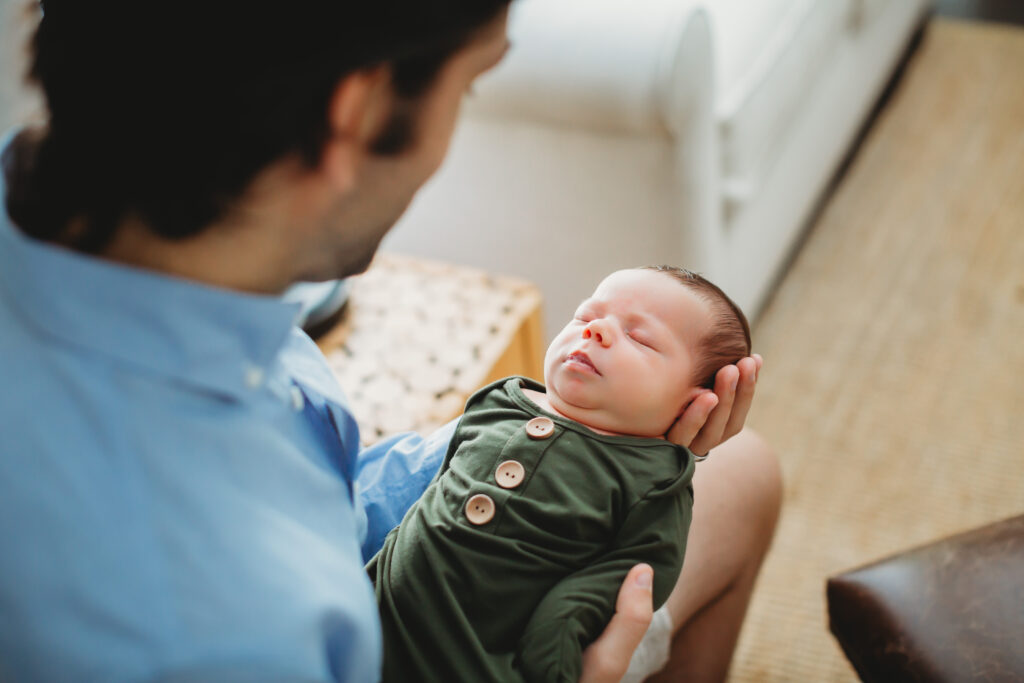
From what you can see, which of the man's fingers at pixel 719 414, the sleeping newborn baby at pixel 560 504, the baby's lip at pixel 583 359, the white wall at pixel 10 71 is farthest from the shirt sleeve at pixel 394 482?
the white wall at pixel 10 71

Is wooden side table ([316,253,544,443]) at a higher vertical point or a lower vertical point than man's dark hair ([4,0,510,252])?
lower

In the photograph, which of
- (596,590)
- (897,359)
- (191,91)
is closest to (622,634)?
(596,590)

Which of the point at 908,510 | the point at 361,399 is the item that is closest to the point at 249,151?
the point at 361,399

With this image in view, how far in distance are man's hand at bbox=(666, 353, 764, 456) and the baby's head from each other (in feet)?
0.08

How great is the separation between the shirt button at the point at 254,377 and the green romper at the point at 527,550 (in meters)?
0.23

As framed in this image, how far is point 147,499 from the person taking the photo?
56cm

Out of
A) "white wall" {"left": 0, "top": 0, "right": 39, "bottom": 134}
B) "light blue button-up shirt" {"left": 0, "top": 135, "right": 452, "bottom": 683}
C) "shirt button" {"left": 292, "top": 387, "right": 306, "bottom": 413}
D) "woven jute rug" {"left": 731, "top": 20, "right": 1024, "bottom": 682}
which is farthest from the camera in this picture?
"woven jute rug" {"left": 731, "top": 20, "right": 1024, "bottom": 682}

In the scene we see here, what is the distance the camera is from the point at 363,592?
0.65m

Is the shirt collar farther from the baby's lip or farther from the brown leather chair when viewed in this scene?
the brown leather chair

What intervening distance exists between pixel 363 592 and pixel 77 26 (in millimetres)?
425

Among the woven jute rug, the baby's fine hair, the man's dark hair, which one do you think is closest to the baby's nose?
the baby's fine hair

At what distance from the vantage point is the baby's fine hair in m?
0.92

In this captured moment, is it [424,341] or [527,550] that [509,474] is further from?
[424,341]

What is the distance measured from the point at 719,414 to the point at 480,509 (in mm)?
261
